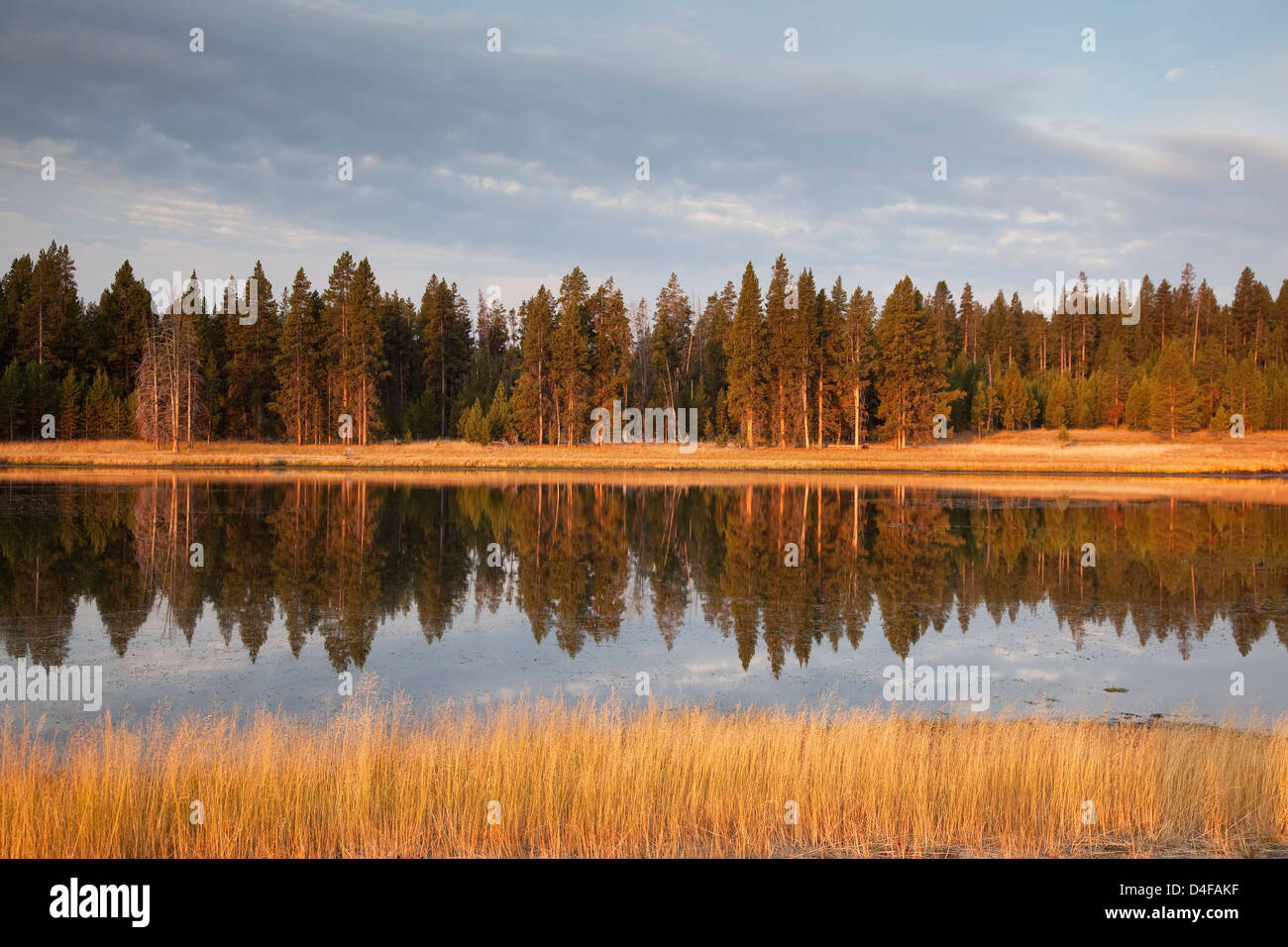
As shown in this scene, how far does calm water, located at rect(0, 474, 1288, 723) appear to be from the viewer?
1284cm

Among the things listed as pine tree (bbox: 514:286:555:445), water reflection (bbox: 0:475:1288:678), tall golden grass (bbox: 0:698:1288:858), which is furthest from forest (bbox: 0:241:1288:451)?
tall golden grass (bbox: 0:698:1288:858)

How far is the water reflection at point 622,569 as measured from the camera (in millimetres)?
16547

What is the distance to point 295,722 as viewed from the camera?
10.0m

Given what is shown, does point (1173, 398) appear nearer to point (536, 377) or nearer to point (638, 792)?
point (536, 377)

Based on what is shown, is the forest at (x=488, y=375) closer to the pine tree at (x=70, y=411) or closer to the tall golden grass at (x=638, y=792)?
the pine tree at (x=70, y=411)

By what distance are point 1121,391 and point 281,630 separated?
98.3m

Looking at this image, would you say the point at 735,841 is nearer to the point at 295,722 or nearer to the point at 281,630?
the point at 295,722

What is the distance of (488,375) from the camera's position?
94.7 m

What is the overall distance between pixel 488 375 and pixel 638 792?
89.7 m

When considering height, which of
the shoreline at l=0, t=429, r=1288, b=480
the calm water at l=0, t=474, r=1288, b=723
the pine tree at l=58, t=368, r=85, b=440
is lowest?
the calm water at l=0, t=474, r=1288, b=723

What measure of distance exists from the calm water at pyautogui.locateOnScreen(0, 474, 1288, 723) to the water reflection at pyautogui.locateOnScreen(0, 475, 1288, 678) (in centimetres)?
11

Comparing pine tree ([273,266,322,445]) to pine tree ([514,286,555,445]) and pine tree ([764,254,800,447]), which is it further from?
pine tree ([764,254,800,447])

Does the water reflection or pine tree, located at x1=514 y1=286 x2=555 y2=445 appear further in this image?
pine tree, located at x1=514 y1=286 x2=555 y2=445
